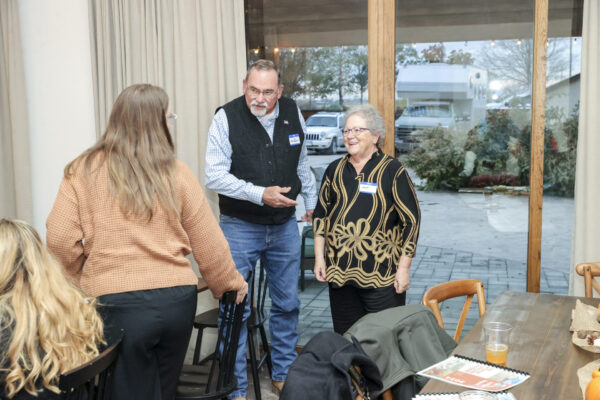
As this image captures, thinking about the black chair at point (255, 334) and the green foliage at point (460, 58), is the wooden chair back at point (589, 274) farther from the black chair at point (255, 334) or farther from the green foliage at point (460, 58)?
the black chair at point (255, 334)

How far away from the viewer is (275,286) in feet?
10.6

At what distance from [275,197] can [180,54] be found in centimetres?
123

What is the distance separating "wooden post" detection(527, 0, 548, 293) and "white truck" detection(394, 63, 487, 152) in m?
0.26

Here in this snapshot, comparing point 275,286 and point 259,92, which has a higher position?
point 259,92

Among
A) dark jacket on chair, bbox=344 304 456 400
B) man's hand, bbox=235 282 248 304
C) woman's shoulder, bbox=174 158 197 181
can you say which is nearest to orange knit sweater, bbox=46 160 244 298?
woman's shoulder, bbox=174 158 197 181

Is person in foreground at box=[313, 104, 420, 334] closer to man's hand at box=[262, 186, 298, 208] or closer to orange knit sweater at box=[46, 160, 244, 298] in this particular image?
man's hand at box=[262, 186, 298, 208]

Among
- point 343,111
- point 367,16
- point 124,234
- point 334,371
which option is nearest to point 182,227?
point 124,234

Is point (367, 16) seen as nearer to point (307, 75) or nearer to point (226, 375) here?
point (307, 75)

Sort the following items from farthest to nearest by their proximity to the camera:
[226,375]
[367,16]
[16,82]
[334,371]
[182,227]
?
[16,82], [367,16], [226,375], [182,227], [334,371]

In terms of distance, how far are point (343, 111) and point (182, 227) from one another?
5.40 ft

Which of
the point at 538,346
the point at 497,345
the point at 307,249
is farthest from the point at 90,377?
the point at 307,249

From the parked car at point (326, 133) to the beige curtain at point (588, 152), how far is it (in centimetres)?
125

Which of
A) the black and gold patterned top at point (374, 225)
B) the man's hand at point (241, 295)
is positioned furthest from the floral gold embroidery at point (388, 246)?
the man's hand at point (241, 295)

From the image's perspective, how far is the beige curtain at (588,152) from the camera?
2.94 metres
